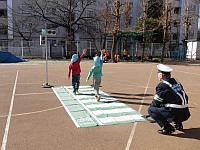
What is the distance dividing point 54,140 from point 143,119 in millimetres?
2456

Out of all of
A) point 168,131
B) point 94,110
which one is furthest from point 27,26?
point 168,131

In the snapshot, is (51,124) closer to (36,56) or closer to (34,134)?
(34,134)

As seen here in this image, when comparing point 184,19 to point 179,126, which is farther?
point 184,19

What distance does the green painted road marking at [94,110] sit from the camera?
621 centimetres

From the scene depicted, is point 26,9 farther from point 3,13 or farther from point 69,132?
point 69,132

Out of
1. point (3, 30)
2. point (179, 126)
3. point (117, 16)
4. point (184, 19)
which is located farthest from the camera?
point (184, 19)

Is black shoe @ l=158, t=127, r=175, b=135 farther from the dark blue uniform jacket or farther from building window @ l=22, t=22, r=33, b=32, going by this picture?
building window @ l=22, t=22, r=33, b=32

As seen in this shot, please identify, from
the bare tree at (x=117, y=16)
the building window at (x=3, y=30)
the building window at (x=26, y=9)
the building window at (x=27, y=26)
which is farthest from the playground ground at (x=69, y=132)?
the building window at (x=3, y=30)

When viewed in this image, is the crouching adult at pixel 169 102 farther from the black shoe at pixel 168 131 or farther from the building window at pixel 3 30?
the building window at pixel 3 30

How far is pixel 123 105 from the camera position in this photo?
7820 mm

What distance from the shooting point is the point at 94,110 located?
23.4ft

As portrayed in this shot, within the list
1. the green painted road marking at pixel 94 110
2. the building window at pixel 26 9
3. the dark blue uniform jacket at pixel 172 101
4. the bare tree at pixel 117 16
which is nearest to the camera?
the dark blue uniform jacket at pixel 172 101

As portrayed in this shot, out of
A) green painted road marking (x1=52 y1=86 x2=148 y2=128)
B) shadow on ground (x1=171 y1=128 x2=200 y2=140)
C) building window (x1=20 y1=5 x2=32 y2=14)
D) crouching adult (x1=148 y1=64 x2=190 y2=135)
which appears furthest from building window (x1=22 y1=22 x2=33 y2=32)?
shadow on ground (x1=171 y1=128 x2=200 y2=140)

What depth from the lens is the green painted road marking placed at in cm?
621
